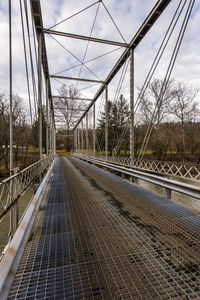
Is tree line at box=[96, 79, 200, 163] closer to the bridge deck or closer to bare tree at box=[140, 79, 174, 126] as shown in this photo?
bare tree at box=[140, 79, 174, 126]

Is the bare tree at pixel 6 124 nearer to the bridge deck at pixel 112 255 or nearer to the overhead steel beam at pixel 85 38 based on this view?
the overhead steel beam at pixel 85 38

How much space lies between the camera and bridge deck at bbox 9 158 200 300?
4.61ft

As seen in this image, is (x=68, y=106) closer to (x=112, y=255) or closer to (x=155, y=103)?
(x=155, y=103)

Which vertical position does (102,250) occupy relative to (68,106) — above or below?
below

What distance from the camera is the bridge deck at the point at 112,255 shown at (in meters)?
1.40

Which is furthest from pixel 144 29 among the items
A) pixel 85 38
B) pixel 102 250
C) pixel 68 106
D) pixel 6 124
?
pixel 68 106

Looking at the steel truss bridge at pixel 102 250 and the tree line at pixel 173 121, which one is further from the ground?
the tree line at pixel 173 121

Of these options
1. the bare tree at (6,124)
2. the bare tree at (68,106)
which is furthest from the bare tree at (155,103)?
the bare tree at (6,124)

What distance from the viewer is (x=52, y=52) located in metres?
9.76

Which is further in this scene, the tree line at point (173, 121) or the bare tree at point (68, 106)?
the bare tree at point (68, 106)

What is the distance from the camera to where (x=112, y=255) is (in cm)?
184

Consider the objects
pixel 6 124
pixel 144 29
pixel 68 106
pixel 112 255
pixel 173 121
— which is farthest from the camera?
pixel 68 106

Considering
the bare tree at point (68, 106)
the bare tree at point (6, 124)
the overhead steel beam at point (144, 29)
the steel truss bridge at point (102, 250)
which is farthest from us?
the bare tree at point (68, 106)

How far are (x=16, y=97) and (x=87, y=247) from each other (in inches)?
890
